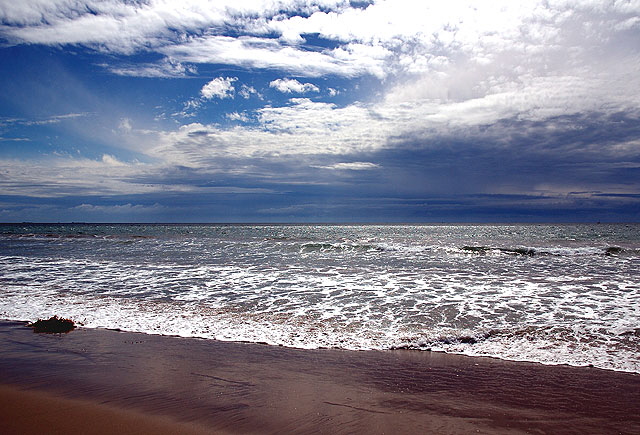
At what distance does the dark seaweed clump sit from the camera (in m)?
7.50

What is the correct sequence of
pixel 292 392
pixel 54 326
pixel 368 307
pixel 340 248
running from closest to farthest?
pixel 292 392
pixel 54 326
pixel 368 307
pixel 340 248

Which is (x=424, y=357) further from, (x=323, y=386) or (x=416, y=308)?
(x=416, y=308)

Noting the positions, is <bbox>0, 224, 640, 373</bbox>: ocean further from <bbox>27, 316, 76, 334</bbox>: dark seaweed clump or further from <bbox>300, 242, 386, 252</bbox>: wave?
<bbox>300, 242, 386, 252</bbox>: wave

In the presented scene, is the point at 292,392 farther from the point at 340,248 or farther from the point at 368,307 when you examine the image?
the point at 340,248

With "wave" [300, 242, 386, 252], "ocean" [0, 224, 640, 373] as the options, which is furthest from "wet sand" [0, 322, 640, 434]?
"wave" [300, 242, 386, 252]

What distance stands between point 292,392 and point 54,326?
578 cm

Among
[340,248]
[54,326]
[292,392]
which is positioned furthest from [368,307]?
[340,248]

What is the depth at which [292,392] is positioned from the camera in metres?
4.73

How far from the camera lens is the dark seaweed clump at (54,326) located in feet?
24.6

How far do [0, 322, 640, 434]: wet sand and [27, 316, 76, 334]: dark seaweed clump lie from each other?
2.71 ft

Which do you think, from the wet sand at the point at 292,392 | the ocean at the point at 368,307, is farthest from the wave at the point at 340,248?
the wet sand at the point at 292,392

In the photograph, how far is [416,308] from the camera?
31.3 feet

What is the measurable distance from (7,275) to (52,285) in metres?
4.34

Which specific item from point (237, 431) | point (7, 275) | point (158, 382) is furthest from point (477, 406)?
point (7, 275)
